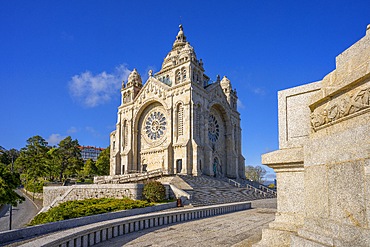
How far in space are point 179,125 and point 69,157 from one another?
22983 mm

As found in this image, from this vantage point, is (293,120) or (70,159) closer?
(293,120)

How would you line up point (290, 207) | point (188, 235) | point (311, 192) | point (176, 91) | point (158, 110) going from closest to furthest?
point (311, 192) → point (290, 207) → point (188, 235) → point (176, 91) → point (158, 110)

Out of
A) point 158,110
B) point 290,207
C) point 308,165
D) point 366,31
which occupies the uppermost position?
point 158,110

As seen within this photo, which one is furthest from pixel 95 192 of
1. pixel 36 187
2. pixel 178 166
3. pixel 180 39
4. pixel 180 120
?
pixel 180 39

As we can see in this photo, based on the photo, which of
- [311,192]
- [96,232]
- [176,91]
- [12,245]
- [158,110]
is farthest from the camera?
[158,110]

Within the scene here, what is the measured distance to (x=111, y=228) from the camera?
773 centimetres

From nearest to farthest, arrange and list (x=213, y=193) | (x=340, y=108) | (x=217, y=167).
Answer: (x=340, y=108), (x=213, y=193), (x=217, y=167)

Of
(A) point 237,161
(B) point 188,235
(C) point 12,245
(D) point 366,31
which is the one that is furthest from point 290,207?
(A) point 237,161

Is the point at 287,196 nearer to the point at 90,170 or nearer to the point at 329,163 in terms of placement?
the point at 329,163

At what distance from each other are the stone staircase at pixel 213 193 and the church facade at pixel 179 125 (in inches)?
118

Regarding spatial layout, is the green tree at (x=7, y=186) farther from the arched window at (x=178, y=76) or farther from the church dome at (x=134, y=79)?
the church dome at (x=134, y=79)

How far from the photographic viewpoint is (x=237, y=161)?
4216cm

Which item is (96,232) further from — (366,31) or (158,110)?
(158,110)

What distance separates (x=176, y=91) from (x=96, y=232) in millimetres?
28509
